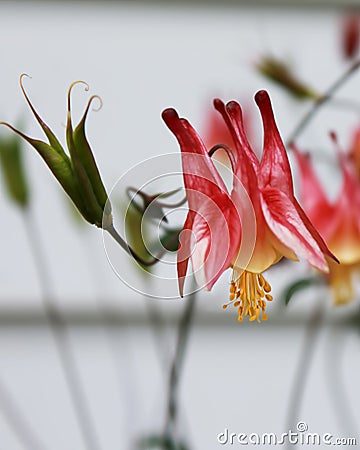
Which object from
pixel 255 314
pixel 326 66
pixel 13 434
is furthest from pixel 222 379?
pixel 255 314

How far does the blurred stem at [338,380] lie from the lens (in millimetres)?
610

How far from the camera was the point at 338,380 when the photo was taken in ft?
2.04

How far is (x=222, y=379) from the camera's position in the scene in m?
0.62

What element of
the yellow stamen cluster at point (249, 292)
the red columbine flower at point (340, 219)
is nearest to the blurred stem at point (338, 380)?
the red columbine flower at point (340, 219)

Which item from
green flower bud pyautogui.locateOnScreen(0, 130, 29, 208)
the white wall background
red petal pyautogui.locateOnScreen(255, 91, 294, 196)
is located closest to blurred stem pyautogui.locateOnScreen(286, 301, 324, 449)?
the white wall background

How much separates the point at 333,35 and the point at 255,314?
479 mm

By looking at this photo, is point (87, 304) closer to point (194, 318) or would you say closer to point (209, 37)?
point (194, 318)

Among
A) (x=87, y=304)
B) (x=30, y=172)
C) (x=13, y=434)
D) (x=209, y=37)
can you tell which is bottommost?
(x=13, y=434)

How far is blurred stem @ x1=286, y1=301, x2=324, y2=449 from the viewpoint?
0.58m

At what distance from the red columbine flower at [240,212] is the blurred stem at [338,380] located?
46 centimetres

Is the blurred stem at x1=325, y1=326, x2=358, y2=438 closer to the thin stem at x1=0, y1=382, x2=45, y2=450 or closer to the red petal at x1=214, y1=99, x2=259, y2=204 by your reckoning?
the thin stem at x1=0, y1=382, x2=45, y2=450

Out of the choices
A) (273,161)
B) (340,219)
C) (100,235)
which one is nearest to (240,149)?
(273,161)

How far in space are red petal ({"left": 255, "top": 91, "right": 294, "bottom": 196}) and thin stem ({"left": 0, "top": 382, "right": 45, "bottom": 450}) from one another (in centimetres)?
48

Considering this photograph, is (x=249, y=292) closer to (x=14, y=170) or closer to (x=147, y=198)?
(x=147, y=198)
